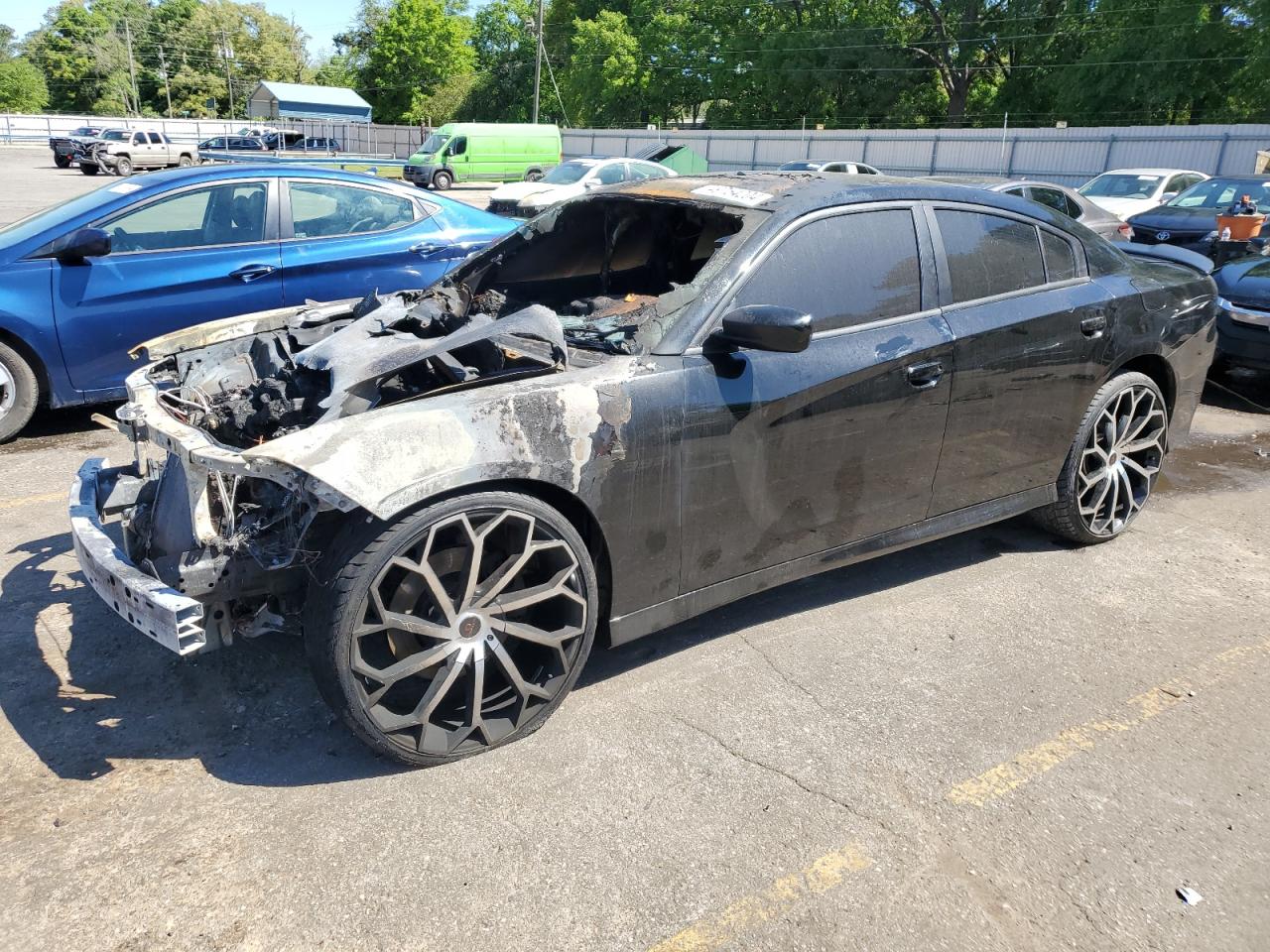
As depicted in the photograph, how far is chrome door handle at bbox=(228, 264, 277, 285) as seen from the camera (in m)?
5.93

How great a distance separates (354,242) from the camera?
6.37m

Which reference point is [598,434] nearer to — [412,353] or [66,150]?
[412,353]

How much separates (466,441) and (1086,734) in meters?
2.28

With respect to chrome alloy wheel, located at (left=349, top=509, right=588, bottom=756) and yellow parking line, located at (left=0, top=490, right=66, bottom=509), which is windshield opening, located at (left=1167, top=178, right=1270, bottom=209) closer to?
chrome alloy wheel, located at (left=349, top=509, right=588, bottom=756)

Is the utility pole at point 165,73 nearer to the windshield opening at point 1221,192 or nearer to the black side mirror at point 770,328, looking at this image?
the windshield opening at point 1221,192

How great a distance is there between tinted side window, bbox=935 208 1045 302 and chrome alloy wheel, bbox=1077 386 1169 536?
0.84 metres

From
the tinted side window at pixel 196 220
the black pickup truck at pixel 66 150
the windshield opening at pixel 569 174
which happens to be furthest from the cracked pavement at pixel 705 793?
the black pickup truck at pixel 66 150

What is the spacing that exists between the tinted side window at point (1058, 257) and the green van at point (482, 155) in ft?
99.0

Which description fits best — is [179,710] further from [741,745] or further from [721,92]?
[721,92]

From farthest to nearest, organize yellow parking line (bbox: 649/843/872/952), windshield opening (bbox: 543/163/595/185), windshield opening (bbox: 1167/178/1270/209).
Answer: windshield opening (bbox: 543/163/595/185), windshield opening (bbox: 1167/178/1270/209), yellow parking line (bbox: 649/843/872/952)

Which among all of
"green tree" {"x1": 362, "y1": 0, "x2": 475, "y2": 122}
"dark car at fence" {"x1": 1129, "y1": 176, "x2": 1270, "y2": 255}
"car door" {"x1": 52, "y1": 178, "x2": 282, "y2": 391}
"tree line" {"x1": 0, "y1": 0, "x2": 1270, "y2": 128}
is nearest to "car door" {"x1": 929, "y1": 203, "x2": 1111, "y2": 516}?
"car door" {"x1": 52, "y1": 178, "x2": 282, "y2": 391}

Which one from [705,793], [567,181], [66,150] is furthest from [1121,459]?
[66,150]

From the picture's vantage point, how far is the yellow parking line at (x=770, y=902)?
2.28m

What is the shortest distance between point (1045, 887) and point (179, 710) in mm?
2701
